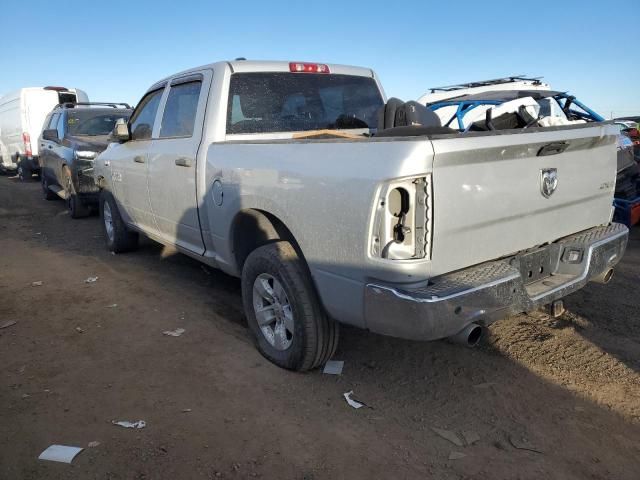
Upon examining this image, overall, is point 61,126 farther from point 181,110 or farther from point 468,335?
point 468,335

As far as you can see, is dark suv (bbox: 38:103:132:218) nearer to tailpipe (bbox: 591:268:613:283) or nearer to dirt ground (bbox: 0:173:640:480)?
dirt ground (bbox: 0:173:640:480)

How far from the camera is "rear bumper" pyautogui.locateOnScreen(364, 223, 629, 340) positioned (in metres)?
2.37

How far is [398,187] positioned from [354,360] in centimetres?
158

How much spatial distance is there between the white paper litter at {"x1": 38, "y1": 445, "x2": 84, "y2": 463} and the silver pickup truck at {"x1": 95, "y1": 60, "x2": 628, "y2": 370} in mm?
1295

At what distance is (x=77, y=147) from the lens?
8.88 metres

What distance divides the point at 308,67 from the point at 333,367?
8.27ft

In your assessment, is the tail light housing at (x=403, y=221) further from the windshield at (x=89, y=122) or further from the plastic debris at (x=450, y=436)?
the windshield at (x=89, y=122)

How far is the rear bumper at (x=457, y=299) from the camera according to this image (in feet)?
7.77

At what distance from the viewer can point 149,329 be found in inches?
162

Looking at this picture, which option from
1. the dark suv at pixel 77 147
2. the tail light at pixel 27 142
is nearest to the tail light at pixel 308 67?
the dark suv at pixel 77 147

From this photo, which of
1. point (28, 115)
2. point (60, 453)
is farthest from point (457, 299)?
point (28, 115)

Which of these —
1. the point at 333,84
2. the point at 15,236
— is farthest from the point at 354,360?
the point at 15,236

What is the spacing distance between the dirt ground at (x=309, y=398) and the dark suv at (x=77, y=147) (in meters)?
4.63

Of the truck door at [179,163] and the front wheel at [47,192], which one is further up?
the truck door at [179,163]
